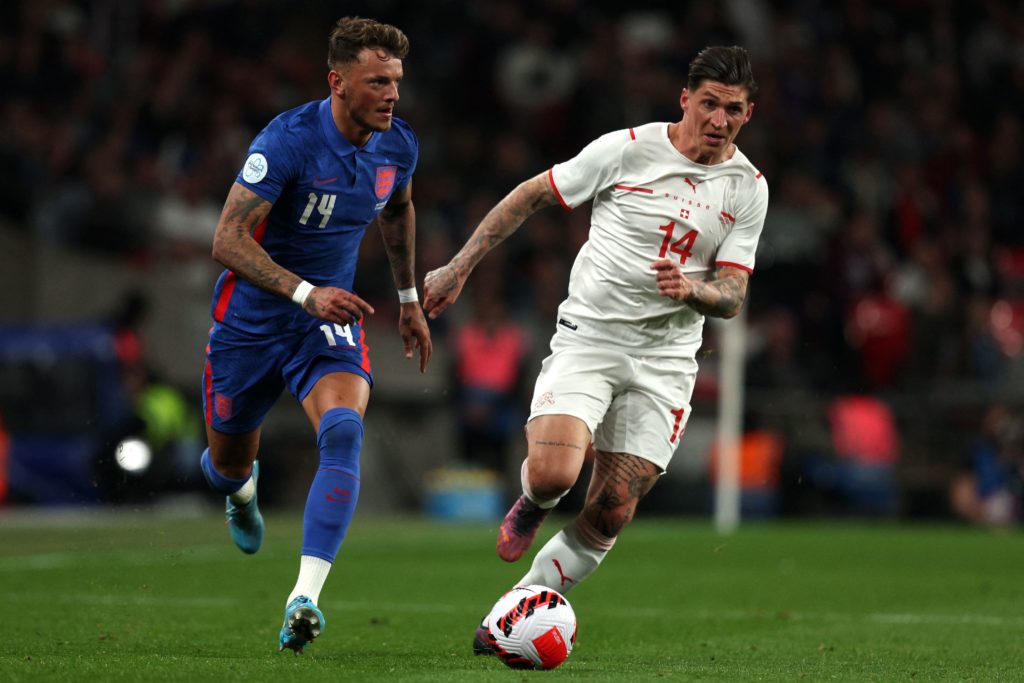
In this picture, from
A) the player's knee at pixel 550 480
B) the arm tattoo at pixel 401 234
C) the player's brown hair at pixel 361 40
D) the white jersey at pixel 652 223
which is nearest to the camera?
the player's knee at pixel 550 480

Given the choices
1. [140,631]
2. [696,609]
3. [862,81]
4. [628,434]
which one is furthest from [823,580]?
[862,81]

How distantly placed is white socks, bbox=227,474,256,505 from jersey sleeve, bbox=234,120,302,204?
6.34ft

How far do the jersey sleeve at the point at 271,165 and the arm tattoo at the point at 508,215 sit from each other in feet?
2.66

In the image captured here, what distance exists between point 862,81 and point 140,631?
50.3ft

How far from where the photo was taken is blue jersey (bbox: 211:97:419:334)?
7.47 meters

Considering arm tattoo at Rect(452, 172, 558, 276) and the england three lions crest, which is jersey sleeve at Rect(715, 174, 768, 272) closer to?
arm tattoo at Rect(452, 172, 558, 276)

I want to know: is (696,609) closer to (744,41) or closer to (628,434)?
(628,434)

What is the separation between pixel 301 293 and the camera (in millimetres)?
7133

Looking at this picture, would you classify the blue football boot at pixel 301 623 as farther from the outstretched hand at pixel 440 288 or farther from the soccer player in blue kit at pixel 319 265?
the outstretched hand at pixel 440 288

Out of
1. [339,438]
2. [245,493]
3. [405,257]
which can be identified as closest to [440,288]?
[339,438]

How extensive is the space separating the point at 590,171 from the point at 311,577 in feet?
7.07

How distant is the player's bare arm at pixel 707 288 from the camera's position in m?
6.92

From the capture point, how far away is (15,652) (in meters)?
6.95

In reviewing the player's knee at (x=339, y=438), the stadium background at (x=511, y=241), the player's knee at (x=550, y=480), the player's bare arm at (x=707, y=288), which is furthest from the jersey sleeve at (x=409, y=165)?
the stadium background at (x=511, y=241)
